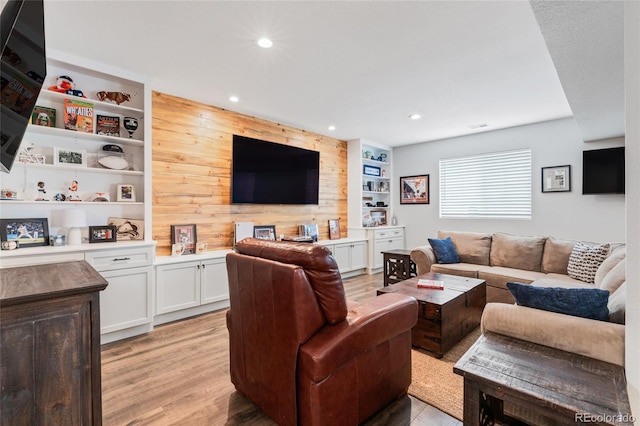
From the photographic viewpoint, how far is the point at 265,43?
2.36 meters

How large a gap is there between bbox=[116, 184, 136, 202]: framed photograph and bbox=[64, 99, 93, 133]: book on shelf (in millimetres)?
579

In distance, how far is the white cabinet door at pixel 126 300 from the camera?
2646mm

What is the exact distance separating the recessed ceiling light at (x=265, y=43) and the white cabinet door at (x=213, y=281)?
2272mm

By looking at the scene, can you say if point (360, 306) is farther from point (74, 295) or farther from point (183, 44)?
point (183, 44)

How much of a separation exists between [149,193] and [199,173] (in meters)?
0.81

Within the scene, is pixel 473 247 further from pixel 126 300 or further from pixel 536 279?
pixel 126 300

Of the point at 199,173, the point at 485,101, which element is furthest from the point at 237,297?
the point at 485,101

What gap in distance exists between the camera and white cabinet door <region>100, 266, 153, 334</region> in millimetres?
2646

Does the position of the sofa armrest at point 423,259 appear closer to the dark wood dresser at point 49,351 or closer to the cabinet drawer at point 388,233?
the cabinet drawer at point 388,233

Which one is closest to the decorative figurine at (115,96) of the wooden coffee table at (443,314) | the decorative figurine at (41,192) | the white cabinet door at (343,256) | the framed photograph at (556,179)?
the decorative figurine at (41,192)

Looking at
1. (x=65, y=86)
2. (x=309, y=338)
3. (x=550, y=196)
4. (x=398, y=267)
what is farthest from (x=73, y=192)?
(x=550, y=196)

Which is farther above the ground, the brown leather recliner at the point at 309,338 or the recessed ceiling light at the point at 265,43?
the recessed ceiling light at the point at 265,43

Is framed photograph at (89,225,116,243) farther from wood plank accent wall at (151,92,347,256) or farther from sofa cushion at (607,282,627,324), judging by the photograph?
sofa cushion at (607,282,627,324)

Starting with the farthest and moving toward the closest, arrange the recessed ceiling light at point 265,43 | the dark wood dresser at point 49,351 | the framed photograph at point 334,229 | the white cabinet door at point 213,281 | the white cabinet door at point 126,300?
the framed photograph at point 334,229
the white cabinet door at point 213,281
the white cabinet door at point 126,300
the recessed ceiling light at point 265,43
the dark wood dresser at point 49,351
